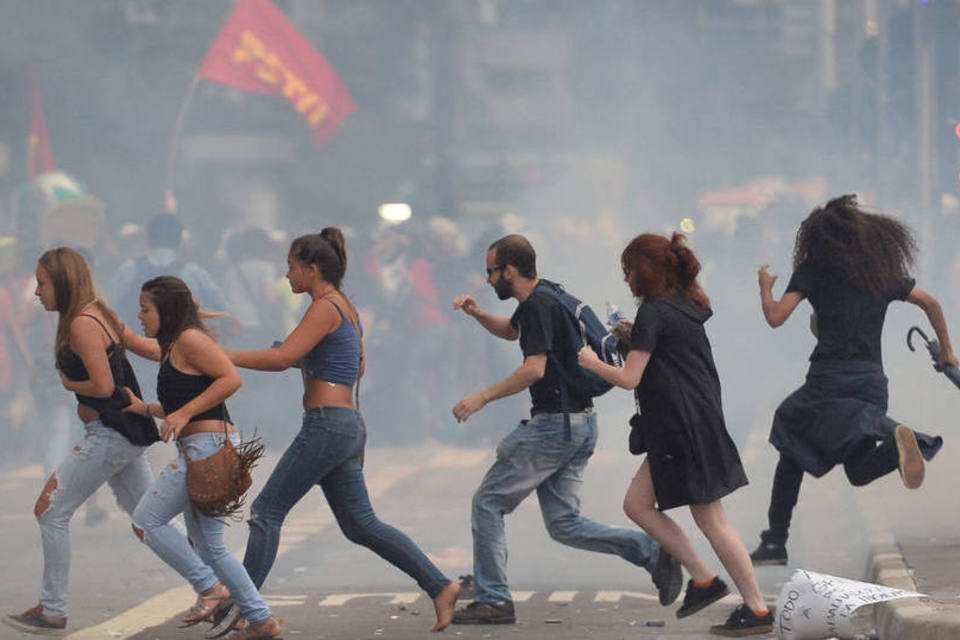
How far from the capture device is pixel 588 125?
1444 cm

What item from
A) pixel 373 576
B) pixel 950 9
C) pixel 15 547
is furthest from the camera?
pixel 950 9

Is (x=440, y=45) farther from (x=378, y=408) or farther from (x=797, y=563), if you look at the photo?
(x=797, y=563)

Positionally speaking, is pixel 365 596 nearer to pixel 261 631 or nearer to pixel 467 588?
pixel 467 588

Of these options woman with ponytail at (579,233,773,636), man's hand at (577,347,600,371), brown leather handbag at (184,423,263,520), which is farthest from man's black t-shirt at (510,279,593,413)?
brown leather handbag at (184,423,263,520)

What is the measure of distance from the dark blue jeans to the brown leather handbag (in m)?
0.18

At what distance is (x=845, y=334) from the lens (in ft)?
26.5

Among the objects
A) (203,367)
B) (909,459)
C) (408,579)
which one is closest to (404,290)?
(408,579)

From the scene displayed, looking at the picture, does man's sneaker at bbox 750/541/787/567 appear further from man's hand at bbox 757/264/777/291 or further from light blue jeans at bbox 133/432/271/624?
light blue jeans at bbox 133/432/271/624

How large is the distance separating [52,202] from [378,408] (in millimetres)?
2671

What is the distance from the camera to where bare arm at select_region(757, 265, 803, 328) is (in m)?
7.95

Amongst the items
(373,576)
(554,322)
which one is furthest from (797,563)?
(554,322)

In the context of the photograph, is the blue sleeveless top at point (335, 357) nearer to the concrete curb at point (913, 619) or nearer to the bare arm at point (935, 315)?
the concrete curb at point (913, 619)

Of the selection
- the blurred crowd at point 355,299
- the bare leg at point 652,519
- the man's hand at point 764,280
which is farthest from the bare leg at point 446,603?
the blurred crowd at point 355,299

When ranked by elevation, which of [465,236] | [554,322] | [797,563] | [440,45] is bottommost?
[797,563]
